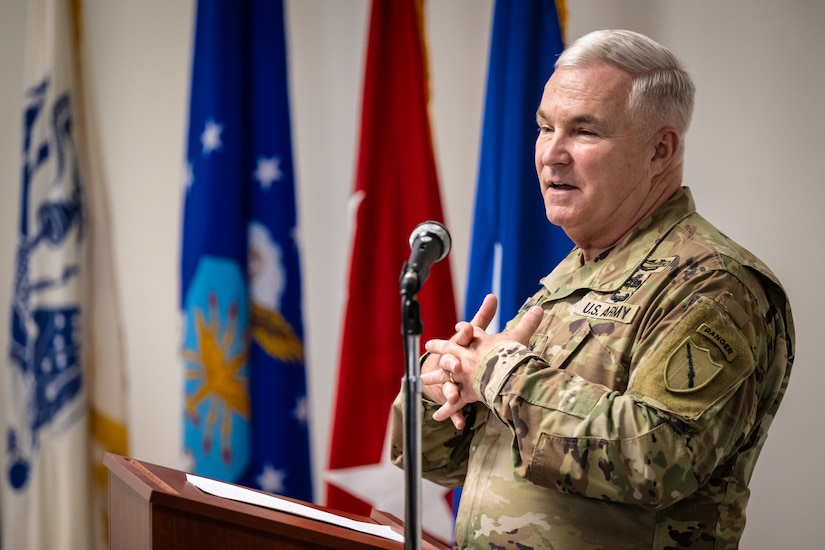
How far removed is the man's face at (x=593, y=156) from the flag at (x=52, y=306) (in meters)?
2.03

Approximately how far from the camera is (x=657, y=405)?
1.32 meters

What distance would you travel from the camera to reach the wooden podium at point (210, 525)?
1274 mm

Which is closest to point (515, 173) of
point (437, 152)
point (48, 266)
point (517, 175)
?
point (517, 175)

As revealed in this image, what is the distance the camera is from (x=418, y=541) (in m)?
1.21

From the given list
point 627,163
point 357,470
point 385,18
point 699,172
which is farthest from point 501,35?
point 357,470

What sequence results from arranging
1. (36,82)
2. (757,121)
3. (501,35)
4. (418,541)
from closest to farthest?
(418,541), (757,121), (501,35), (36,82)

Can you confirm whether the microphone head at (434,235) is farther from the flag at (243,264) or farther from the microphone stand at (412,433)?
the flag at (243,264)

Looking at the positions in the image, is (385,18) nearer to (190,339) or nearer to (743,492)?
(190,339)

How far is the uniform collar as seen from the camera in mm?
1593

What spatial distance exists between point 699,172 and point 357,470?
1412 mm

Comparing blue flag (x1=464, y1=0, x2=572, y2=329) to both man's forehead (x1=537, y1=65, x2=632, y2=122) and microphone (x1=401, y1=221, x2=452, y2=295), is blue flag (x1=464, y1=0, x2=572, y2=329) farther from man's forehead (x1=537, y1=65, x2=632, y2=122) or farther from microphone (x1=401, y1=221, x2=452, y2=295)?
microphone (x1=401, y1=221, x2=452, y2=295)

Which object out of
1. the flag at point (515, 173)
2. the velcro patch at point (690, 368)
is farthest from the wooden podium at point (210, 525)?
the flag at point (515, 173)

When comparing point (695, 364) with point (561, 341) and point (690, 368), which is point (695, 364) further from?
point (561, 341)

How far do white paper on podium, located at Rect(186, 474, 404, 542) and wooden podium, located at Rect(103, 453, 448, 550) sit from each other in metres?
0.02
